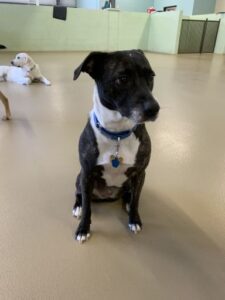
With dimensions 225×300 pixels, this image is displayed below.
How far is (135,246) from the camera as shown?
1.12m

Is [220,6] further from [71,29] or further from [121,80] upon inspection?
[121,80]

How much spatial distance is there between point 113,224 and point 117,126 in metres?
0.52

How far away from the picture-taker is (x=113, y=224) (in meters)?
1.25

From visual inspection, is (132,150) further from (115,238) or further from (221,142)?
(221,142)

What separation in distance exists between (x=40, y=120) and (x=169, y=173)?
1438 millimetres

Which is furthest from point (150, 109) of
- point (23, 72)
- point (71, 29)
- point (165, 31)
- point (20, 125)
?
point (165, 31)

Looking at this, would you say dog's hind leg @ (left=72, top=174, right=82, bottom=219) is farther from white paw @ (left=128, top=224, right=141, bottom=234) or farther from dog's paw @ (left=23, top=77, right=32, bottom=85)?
dog's paw @ (left=23, top=77, right=32, bottom=85)

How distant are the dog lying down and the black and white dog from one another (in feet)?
10.2

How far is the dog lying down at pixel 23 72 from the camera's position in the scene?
3896mm

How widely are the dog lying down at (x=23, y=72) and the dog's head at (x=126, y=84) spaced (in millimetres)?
3134

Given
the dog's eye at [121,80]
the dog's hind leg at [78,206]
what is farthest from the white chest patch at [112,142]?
the dog's hind leg at [78,206]

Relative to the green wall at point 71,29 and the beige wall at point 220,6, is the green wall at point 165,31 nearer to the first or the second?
the green wall at point 71,29

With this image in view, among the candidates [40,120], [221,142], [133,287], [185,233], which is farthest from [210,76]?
[133,287]

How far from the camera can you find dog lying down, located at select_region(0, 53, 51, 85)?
3896 millimetres
